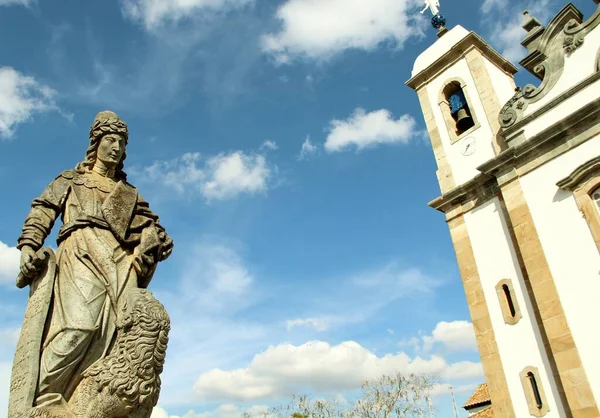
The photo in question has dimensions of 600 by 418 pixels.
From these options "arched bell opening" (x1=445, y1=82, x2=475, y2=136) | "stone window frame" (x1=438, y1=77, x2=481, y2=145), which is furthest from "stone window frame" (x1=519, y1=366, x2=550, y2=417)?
"arched bell opening" (x1=445, y1=82, x2=475, y2=136)

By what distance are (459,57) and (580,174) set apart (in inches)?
262

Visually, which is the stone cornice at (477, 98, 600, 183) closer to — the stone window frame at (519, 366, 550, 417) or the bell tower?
the bell tower

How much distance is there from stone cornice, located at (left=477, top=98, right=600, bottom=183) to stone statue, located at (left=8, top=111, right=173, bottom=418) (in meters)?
11.4

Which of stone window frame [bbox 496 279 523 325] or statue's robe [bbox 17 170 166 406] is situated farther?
stone window frame [bbox 496 279 523 325]

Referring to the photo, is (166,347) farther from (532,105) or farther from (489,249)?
(532,105)

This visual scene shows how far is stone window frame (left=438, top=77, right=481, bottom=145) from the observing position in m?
15.9

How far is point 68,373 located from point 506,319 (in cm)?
1193

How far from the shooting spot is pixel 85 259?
3.31 m

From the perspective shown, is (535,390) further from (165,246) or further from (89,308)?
(89,308)

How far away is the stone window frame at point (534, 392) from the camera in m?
11.6

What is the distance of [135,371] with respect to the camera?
2957 millimetres

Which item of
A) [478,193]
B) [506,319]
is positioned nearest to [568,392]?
[506,319]

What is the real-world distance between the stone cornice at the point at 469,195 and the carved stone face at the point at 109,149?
1225 cm

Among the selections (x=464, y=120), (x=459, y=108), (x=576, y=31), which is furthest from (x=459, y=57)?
(x=576, y=31)
